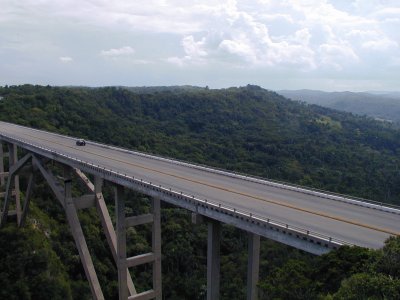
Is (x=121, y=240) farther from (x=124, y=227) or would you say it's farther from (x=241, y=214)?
(x=241, y=214)

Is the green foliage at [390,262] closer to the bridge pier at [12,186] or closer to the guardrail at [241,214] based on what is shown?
the guardrail at [241,214]

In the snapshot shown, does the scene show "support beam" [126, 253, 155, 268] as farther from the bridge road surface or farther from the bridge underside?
the bridge road surface

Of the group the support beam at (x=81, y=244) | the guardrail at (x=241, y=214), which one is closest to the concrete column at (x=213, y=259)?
the guardrail at (x=241, y=214)

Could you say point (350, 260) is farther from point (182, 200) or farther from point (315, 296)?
point (182, 200)

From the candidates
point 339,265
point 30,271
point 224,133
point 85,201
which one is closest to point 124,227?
point 85,201

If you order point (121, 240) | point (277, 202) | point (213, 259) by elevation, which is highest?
point (277, 202)

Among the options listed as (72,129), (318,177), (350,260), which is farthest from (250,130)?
(350,260)

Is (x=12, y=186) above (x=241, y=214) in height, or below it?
below

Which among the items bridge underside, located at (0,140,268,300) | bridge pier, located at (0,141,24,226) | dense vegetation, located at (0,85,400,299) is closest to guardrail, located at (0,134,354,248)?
bridge underside, located at (0,140,268,300)
